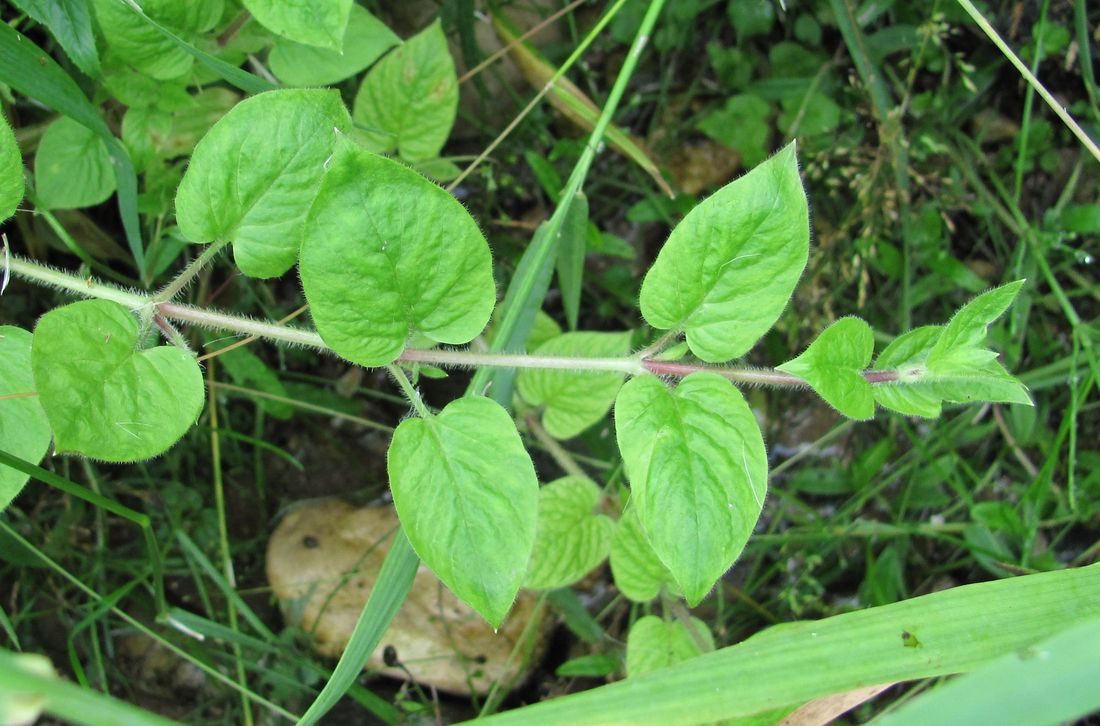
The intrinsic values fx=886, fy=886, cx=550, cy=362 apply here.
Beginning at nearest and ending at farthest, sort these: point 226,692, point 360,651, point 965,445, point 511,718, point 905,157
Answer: point 511,718 < point 360,651 < point 226,692 < point 905,157 < point 965,445

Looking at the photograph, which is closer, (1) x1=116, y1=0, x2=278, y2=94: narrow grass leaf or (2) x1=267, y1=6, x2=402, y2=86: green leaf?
(1) x1=116, y1=0, x2=278, y2=94: narrow grass leaf

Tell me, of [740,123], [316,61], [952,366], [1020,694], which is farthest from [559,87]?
[1020,694]

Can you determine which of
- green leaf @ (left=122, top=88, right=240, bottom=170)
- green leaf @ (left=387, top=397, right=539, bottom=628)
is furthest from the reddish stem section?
green leaf @ (left=122, top=88, right=240, bottom=170)

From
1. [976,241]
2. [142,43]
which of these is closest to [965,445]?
[976,241]

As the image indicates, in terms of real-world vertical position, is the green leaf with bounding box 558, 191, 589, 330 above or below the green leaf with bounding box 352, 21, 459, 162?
below

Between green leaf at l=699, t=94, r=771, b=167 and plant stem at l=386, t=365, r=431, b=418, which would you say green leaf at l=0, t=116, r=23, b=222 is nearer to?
plant stem at l=386, t=365, r=431, b=418

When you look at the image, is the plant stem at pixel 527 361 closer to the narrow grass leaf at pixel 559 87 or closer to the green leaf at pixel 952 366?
the green leaf at pixel 952 366

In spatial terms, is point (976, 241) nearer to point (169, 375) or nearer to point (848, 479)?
point (848, 479)
